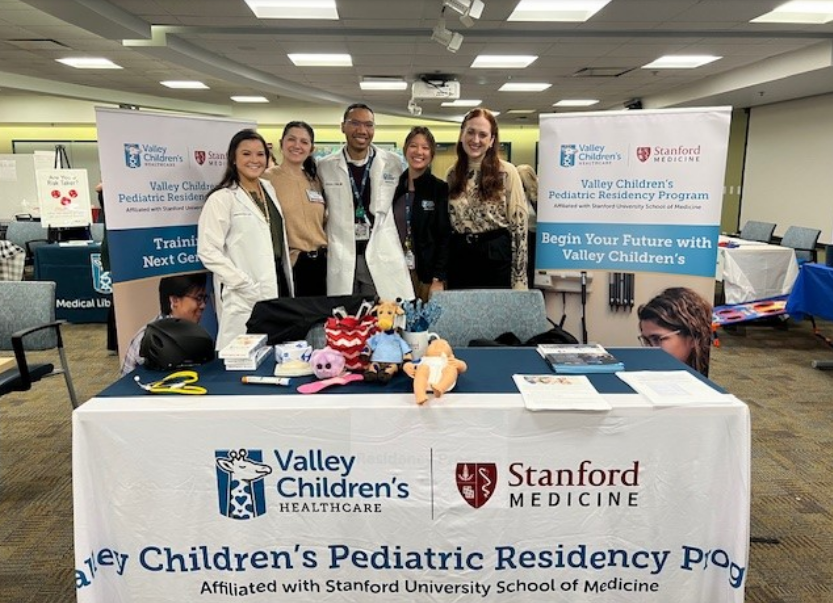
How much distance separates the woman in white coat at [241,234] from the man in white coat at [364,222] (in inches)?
12.6

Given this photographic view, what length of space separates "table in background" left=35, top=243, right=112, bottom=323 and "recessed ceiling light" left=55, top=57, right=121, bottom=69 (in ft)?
8.52

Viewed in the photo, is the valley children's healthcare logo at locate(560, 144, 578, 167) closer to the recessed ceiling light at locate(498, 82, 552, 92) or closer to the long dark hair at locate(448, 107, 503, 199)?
the long dark hair at locate(448, 107, 503, 199)

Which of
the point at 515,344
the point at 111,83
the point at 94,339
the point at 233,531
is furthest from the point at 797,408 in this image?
the point at 111,83

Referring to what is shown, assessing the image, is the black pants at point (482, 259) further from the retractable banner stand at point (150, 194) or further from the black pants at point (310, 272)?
the retractable banner stand at point (150, 194)

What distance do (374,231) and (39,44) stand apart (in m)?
5.39

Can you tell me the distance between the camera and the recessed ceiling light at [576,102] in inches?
408

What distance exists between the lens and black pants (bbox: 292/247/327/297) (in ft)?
10.2

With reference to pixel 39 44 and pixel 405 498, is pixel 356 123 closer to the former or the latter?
pixel 405 498

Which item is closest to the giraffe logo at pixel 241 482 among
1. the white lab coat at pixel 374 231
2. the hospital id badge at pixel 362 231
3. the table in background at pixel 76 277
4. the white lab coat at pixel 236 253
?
the white lab coat at pixel 236 253

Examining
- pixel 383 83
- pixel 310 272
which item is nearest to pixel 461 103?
pixel 383 83

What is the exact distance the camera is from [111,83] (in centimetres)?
880

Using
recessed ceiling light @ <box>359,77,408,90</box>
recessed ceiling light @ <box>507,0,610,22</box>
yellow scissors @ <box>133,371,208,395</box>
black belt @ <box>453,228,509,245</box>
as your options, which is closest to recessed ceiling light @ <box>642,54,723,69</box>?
recessed ceiling light @ <box>507,0,610,22</box>

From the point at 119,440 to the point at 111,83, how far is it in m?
8.96

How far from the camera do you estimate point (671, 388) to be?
164 cm
